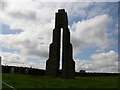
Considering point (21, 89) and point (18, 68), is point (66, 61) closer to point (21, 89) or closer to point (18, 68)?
point (18, 68)

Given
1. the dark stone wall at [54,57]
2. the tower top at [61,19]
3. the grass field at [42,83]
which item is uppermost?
the tower top at [61,19]

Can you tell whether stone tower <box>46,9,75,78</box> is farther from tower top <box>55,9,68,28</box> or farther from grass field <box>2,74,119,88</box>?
grass field <box>2,74,119,88</box>

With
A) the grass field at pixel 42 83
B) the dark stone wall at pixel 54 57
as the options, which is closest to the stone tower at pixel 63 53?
the dark stone wall at pixel 54 57

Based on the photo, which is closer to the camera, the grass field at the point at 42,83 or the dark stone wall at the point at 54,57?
the grass field at the point at 42,83

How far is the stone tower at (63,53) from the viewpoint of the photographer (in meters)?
25.5

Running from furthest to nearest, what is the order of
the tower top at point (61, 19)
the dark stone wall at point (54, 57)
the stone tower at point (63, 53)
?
1. the tower top at point (61, 19)
2. the dark stone wall at point (54, 57)
3. the stone tower at point (63, 53)

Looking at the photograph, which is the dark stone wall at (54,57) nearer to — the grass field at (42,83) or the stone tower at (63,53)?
the stone tower at (63,53)

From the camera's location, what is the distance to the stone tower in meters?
25.5

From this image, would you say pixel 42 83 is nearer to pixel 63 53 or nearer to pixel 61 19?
pixel 63 53

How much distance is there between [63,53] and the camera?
26.1 meters

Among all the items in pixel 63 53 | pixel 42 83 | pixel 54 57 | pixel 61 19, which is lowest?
pixel 42 83

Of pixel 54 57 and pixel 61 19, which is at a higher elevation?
pixel 61 19

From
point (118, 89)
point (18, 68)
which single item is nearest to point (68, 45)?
point (18, 68)

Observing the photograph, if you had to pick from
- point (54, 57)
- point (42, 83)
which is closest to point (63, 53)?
point (54, 57)
